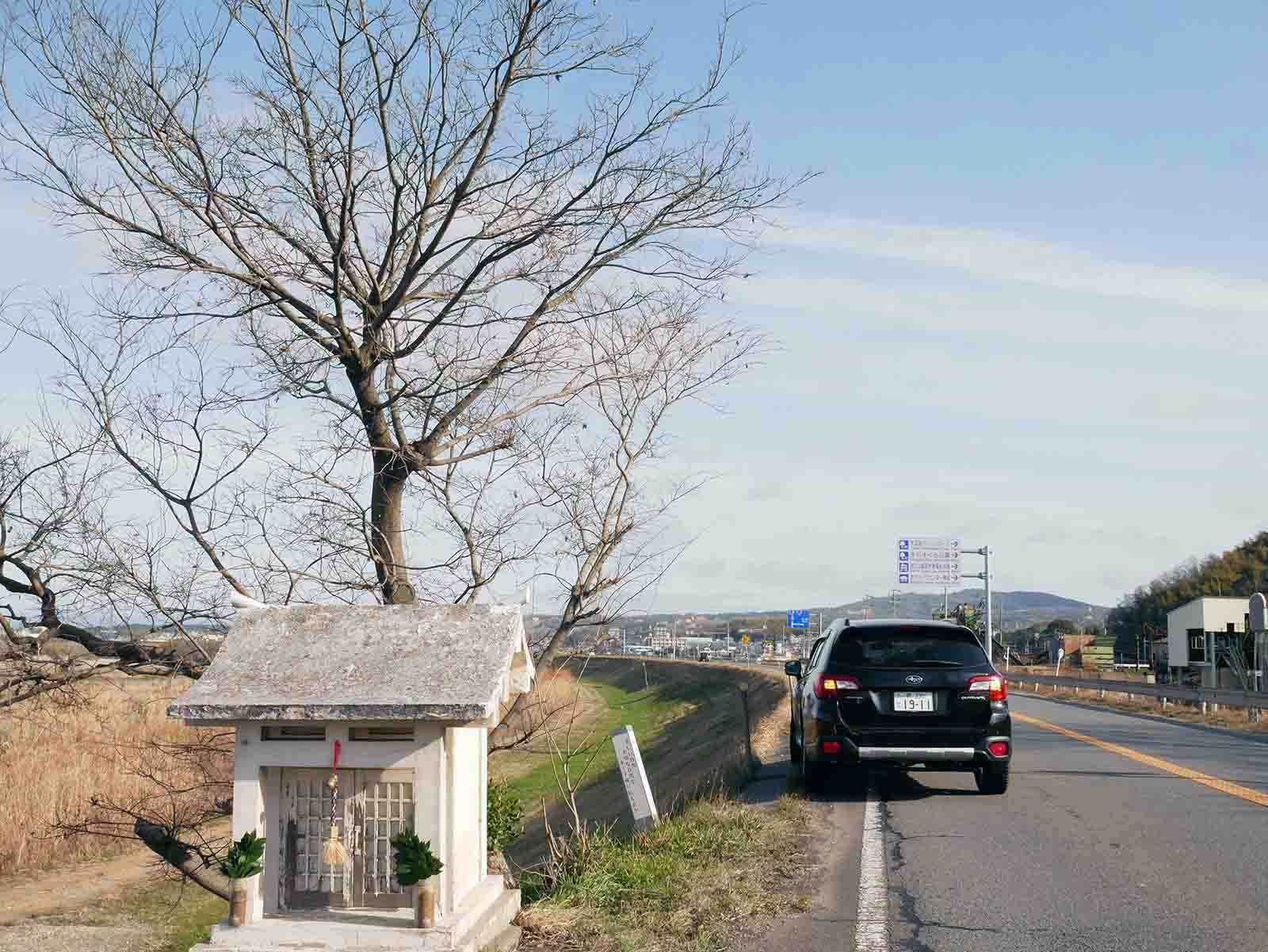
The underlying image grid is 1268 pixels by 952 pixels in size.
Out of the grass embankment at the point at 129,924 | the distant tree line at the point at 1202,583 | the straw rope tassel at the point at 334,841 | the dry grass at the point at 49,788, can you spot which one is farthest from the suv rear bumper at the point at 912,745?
the distant tree line at the point at 1202,583

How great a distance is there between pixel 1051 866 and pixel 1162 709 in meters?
26.5

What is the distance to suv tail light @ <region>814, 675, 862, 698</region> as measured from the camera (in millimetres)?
11773

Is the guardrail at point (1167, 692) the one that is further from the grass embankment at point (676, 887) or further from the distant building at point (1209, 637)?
the grass embankment at point (676, 887)

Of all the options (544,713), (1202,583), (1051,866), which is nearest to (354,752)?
(544,713)

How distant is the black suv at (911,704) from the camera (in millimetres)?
11695

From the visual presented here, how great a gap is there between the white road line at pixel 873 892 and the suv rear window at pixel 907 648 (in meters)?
1.49

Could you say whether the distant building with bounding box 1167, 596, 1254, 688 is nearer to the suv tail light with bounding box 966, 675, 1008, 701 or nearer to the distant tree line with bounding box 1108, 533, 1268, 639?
the distant tree line with bounding box 1108, 533, 1268, 639

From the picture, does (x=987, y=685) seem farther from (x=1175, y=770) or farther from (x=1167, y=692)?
(x=1167, y=692)

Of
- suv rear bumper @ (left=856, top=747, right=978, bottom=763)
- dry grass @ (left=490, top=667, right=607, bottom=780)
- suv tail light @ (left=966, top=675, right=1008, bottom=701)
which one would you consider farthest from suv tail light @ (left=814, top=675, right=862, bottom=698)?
dry grass @ (left=490, top=667, right=607, bottom=780)

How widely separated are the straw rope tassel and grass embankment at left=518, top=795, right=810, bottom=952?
153cm

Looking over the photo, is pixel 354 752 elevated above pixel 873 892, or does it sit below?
above

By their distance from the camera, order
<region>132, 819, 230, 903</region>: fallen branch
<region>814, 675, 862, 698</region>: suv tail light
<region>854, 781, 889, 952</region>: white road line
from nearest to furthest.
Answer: <region>854, 781, 889, 952</region>: white road line < <region>132, 819, 230, 903</region>: fallen branch < <region>814, 675, 862, 698</region>: suv tail light

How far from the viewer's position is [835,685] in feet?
38.7

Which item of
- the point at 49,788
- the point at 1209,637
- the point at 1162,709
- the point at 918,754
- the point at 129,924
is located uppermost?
the point at 918,754
